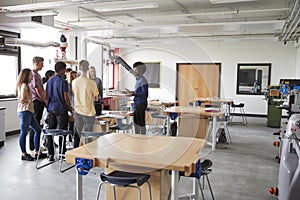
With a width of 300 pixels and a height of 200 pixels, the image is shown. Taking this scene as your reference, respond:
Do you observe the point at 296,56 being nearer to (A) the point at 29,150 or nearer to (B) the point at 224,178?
(B) the point at 224,178

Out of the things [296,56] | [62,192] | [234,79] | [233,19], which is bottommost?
[62,192]

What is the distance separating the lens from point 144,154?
2146 mm

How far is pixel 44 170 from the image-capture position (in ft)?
13.0

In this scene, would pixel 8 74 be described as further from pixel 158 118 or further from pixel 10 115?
pixel 158 118

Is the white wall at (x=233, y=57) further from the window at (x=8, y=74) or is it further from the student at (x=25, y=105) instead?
the student at (x=25, y=105)

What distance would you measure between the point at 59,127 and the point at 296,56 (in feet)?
27.1

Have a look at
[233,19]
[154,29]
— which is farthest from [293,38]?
[154,29]

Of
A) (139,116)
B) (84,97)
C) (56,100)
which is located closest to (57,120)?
(56,100)

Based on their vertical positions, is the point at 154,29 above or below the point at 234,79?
above

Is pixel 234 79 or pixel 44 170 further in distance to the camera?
pixel 234 79

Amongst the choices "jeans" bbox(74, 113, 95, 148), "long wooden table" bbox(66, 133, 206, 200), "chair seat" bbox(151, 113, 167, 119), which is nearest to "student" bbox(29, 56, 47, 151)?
"jeans" bbox(74, 113, 95, 148)

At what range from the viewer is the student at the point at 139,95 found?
3.69 metres

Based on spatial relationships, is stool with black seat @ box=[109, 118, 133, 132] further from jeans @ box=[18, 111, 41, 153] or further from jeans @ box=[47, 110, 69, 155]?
jeans @ box=[18, 111, 41, 153]

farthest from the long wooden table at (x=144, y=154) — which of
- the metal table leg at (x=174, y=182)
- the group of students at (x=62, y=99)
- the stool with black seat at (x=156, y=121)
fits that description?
the stool with black seat at (x=156, y=121)
